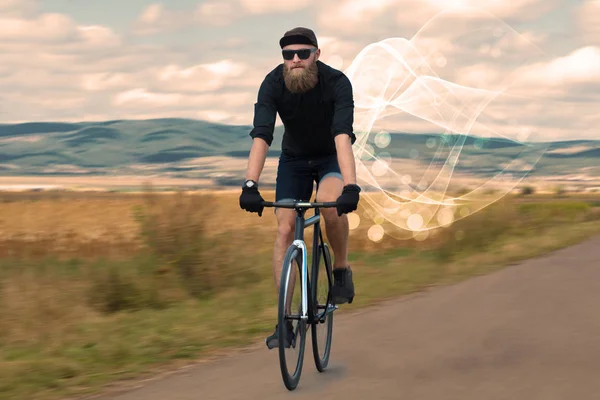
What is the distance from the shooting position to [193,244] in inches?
532

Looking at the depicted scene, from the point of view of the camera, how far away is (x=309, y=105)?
7.13m

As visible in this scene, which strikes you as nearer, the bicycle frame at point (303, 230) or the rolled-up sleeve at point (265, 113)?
the bicycle frame at point (303, 230)

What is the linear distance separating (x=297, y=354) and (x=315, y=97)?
1.87 meters

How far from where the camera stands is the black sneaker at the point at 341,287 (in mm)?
7816

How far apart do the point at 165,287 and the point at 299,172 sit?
20.7 ft

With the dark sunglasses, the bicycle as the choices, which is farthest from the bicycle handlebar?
the dark sunglasses

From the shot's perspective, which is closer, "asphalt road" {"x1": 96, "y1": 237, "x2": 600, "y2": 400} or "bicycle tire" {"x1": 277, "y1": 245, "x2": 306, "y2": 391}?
"bicycle tire" {"x1": 277, "y1": 245, "x2": 306, "y2": 391}

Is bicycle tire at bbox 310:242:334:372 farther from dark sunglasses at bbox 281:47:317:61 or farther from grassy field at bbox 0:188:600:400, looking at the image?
dark sunglasses at bbox 281:47:317:61

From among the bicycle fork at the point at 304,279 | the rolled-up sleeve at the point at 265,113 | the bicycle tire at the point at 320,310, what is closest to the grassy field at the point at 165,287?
the bicycle tire at the point at 320,310

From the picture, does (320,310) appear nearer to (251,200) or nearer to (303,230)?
(303,230)

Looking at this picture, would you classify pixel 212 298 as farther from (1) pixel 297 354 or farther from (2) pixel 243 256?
(1) pixel 297 354

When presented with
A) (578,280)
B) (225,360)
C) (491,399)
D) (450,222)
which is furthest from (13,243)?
(491,399)

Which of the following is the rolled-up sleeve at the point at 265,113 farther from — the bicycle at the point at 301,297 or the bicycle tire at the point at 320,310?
the bicycle tire at the point at 320,310

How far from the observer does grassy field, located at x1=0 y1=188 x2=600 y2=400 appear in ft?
27.6
